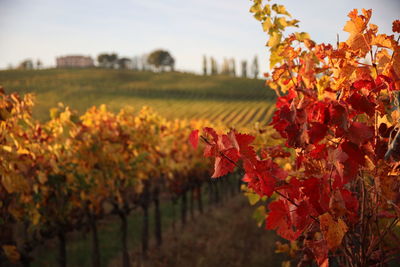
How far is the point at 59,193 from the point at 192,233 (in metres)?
7.23

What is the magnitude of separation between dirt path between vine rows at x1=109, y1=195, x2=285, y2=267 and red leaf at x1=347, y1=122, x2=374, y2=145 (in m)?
7.71

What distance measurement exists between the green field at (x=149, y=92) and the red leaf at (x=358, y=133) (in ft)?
140

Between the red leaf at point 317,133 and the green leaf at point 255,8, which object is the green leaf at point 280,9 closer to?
the green leaf at point 255,8

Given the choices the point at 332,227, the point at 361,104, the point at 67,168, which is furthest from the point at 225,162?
the point at 67,168

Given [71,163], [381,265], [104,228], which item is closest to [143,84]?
[104,228]

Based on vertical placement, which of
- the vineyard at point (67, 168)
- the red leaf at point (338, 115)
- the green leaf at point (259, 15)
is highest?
the green leaf at point (259, 15)

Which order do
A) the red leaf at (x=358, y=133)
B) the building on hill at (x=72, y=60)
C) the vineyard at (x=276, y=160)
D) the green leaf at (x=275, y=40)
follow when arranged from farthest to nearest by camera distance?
the building on hill at (x=72, y=60) < the green leaf at (x=275, y=40) < the vineyard at (x=276, y=160) < the red leaf at (x=358, y=133)

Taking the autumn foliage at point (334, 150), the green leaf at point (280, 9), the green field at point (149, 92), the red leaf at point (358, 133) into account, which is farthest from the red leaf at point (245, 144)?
the green field at point (149, 92)

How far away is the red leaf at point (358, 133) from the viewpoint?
1206 millimetres

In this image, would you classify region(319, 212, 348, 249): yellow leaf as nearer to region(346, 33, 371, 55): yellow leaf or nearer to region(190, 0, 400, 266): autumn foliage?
region(190, 0, 400, 266): autumn foliage

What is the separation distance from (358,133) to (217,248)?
938cm

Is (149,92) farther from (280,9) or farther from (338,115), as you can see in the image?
(338,115)

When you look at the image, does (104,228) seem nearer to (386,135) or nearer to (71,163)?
(71,163)

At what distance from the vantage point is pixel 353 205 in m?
1.38
